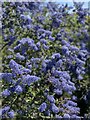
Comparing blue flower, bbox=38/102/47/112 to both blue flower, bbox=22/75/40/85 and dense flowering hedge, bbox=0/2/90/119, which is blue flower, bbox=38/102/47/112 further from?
blue flower, bbox=22/75/40/85

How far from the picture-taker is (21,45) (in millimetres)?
4152

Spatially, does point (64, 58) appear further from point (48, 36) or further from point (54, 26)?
point (54, 26)

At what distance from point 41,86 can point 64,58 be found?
1.80 ft

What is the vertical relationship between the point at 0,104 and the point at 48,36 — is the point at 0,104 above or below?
below

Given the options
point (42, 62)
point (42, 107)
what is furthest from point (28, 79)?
point (42, 62)

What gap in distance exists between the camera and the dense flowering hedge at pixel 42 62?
374 cm

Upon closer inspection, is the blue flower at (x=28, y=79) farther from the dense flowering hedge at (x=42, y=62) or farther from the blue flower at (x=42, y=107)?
the blue flower at (x=42, y=107)

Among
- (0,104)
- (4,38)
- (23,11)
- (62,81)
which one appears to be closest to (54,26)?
(23,11)

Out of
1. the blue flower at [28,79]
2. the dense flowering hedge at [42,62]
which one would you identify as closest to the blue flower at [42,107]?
the dense flowering hedge at [42,62]

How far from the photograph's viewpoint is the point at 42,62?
400 centimetres

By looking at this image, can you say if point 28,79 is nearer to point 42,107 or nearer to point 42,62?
point 42,107

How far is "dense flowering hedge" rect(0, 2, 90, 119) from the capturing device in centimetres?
374

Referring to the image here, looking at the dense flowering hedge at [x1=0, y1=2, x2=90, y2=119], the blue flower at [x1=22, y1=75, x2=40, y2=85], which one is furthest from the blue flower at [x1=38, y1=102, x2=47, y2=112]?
the blue flower at [x1=22, y1=75, x2=40, y2=85]

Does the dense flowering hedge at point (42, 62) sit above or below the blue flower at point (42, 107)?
above
